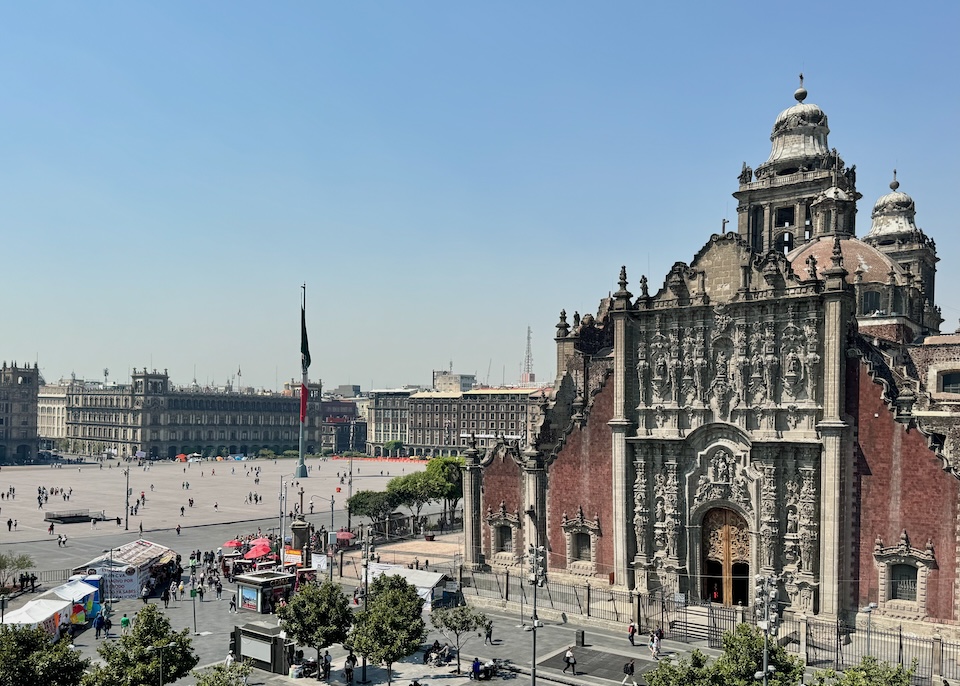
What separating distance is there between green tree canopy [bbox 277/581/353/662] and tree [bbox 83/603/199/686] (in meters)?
5.35

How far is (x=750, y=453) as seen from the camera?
146 ft

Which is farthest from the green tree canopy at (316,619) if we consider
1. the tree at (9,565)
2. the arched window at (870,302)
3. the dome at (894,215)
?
the dome at (894,215)

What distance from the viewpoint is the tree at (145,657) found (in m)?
27.5

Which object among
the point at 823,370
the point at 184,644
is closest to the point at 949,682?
the point at 823,370

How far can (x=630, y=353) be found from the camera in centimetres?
4947

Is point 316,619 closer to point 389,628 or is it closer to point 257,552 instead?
point 389,628

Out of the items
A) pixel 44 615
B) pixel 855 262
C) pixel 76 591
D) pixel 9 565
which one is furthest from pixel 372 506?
pixel 855 262

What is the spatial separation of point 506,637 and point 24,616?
22.0 metres

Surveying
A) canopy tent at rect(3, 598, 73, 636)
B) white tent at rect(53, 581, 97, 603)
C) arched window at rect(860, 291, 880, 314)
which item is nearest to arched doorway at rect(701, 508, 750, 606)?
arched window at rect(860, 291, 880, 314)

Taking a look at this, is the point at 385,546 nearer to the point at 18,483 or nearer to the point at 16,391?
the point at 18,483

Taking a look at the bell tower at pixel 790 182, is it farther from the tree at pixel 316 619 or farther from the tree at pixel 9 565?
the tree at pixel 9 565

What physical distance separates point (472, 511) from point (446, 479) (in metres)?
26.4

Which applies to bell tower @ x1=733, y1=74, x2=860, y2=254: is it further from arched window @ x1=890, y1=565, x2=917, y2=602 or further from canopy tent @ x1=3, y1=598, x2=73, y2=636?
canopy tent @ x1=3, y1=598, x2=73, y2=636

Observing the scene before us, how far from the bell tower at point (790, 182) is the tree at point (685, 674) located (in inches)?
1933
